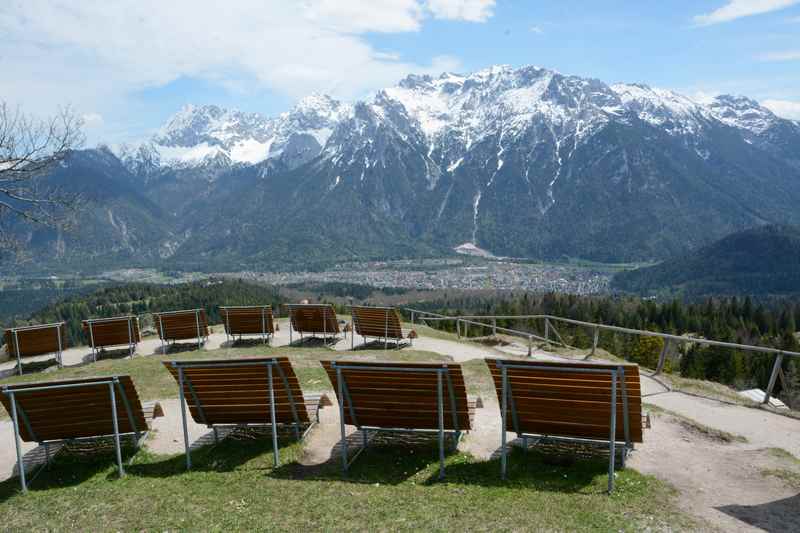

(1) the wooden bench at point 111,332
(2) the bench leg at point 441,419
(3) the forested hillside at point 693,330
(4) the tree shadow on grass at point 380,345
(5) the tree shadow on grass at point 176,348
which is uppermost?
(2) the bench leg at point 441,419

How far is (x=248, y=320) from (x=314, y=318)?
9.36 feet

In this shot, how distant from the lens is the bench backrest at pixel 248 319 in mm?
24281

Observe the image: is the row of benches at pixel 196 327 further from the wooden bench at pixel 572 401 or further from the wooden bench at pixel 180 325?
the wooden bench at pixel 572 401

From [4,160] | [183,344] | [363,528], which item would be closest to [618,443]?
[363,528]

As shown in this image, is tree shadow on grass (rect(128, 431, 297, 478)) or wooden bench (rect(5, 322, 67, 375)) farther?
wooden bench (rect(5, 322, 67, 375))

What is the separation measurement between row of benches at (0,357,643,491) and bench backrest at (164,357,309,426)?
0.02 meters

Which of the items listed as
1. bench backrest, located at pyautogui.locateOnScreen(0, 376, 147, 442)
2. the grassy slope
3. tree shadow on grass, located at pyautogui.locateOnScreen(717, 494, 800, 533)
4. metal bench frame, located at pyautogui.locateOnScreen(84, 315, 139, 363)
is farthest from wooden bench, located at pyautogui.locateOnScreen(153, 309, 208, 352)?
tree shadow on grass, located at pyautogui.locateOnScreen(717, 494, 800, 533)

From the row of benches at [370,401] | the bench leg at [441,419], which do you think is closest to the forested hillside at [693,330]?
the row of benches at [370,401]

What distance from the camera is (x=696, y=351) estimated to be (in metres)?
49.6

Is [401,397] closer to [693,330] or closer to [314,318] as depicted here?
[314,318]

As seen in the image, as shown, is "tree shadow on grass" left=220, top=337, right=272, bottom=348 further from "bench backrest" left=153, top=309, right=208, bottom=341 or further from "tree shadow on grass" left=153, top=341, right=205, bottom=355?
"bench backrest" left=153, top=309, right=208, bottom=341

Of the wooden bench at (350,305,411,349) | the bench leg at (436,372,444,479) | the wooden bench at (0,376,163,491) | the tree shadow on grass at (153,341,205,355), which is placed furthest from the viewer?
the tree shadow on grass at (153,341,205,355)

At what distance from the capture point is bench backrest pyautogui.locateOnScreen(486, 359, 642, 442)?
8.19m

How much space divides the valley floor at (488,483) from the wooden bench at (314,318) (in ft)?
36.3
